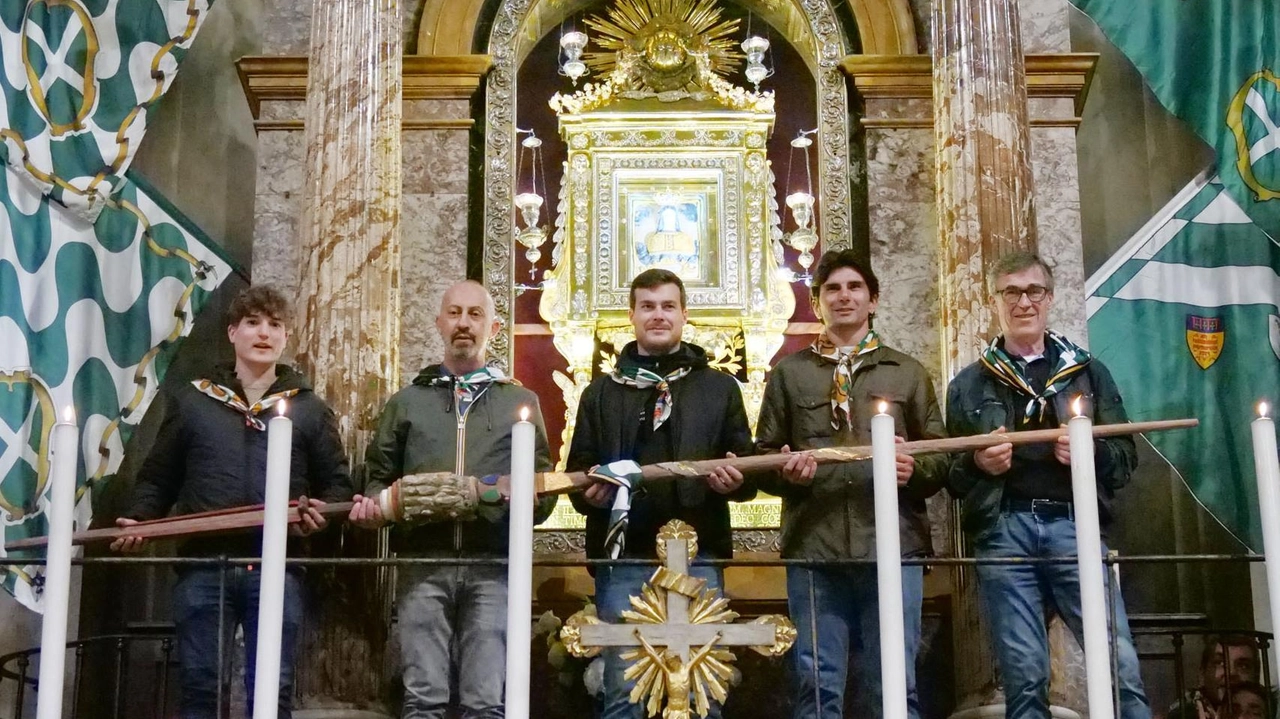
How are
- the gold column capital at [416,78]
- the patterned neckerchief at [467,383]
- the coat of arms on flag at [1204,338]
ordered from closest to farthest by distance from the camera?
the patterned neckerchief at [467,383] → the coat of arms on flag at [1204,338] → the gold column capital at [416,78]

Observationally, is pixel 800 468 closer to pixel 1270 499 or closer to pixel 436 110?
pixel 1270 499

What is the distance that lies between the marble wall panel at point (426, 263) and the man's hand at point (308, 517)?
245 cm

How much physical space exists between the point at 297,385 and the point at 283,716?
1210 mm

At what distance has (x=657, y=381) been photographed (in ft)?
18.6

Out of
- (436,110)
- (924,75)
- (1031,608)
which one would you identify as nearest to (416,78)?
(436,110)

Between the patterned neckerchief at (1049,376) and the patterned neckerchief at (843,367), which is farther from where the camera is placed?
the patterned neckerchief at (843,367)

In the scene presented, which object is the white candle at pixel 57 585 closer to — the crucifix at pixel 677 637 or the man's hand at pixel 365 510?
the crucifix at pixel 677 637

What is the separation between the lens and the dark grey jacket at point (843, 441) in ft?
17.8

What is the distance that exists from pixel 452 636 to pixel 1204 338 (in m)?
4.04

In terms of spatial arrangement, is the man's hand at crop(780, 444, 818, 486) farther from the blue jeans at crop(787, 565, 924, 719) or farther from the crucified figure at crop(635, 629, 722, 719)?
the crucified figure at crop(635, 629, 722, 719)

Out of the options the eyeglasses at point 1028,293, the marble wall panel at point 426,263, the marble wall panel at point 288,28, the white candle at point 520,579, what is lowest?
the white candle at point 520,579

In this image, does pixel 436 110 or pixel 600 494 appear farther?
pixel 436 110

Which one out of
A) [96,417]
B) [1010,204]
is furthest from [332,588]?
[1010,204]

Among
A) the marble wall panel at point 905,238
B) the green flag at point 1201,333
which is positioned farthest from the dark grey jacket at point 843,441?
the green flag at point 1201,333
